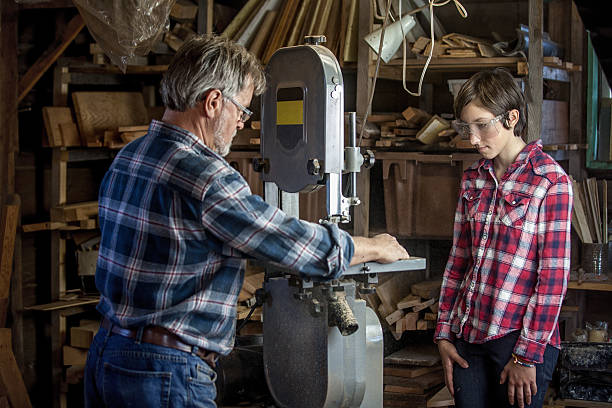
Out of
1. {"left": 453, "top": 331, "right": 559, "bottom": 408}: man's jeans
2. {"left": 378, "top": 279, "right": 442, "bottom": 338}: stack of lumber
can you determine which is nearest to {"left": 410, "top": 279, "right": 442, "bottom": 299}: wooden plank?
{"left": 378, "top": 279, "right": 442, "bottom": 338}: stack of lumber

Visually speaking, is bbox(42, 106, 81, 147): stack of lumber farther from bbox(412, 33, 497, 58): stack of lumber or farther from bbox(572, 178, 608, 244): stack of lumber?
bbox(572, 178, 608, 244): stack of lumber

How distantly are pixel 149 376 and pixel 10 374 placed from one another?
94.6 inches

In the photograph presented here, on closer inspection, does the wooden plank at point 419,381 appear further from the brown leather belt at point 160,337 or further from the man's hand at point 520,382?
the brown leather belt at point 160,337

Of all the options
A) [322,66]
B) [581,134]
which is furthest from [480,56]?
[322,66]

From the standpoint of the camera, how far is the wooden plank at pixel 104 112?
4012 mm

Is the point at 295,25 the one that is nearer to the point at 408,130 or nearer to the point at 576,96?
the point at 408,130

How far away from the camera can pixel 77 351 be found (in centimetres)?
Result: 409

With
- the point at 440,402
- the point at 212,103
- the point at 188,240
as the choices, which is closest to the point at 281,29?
the point at 440,402

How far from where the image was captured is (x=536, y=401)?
222 cm

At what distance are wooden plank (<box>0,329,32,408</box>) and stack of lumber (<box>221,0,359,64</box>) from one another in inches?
75.5

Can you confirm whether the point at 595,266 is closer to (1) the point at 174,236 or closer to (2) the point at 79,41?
(1) the point at 174,236

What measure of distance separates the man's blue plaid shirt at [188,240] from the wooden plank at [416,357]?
7.19 feet

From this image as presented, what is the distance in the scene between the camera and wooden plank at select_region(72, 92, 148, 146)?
4012 millimetres

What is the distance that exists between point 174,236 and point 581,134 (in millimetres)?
3170
